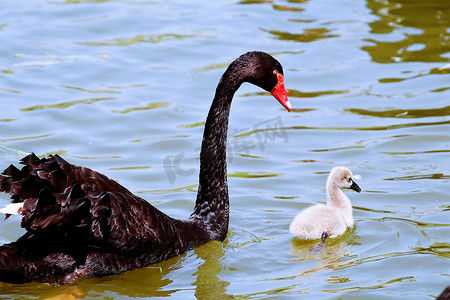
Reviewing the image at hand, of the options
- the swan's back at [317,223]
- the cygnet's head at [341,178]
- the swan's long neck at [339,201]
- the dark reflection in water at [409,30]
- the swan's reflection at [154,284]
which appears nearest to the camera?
the swan's reflection at [154,284]

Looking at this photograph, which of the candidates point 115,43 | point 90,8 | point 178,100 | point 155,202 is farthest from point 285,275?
point 90,8

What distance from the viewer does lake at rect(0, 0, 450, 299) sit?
18.8 feet

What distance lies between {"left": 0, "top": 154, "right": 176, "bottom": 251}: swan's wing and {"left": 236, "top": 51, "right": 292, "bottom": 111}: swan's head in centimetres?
148

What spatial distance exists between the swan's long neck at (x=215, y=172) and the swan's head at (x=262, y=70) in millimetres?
125

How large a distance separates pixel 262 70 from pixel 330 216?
4.08 ft

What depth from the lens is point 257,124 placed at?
908 centimetres

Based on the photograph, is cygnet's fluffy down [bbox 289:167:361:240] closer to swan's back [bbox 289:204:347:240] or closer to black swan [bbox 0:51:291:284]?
swan's back [bbox 289:204:347:240]

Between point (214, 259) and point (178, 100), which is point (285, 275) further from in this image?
point (178, 100)

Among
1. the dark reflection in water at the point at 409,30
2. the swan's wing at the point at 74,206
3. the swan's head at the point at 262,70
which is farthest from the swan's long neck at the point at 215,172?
the dark reflection in water at the point at 409,30

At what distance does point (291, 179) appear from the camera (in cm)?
766

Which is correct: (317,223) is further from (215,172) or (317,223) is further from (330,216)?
(215,172)

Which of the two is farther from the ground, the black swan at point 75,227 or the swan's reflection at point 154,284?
the black swan at point 75,227

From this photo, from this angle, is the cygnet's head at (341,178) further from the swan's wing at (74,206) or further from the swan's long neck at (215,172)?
the swan's wing at (74,206)

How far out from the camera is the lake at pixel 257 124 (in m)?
5.73
